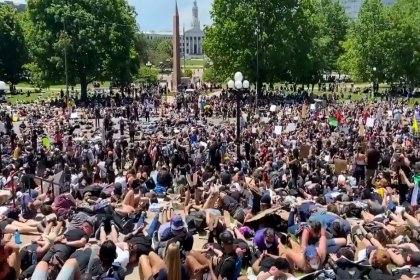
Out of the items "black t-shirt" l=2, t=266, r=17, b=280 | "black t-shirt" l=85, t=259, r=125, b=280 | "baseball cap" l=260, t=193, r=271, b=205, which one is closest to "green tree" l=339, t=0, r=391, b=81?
"baseball cap" l=260, t=193, r=271, b=205

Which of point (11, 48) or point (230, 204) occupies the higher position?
point (11, 48)

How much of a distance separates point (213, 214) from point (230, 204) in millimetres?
1105

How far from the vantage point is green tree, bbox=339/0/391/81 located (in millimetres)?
60812

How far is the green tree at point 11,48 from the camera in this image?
234 ft

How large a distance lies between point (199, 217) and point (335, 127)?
65.7 ft

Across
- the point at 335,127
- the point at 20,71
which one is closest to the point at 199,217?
the point at 335,127

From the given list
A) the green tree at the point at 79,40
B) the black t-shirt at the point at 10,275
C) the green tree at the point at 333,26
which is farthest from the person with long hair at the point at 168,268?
the green tree at the point at 333,26

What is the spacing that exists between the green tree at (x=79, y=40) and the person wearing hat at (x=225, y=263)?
4570 cm

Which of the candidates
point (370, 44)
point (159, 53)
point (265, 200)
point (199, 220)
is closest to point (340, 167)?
point (265, 200)

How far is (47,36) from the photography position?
173 ft

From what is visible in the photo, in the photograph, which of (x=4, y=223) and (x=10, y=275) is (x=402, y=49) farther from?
(x=10, y=275)

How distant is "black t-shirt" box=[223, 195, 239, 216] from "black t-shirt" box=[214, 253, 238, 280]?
3.95m

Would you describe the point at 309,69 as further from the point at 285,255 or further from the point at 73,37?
the point at 285,255

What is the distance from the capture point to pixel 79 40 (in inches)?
2077
